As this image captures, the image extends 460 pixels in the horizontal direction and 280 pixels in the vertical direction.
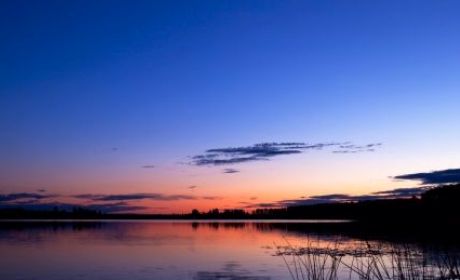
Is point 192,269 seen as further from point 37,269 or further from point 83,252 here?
point 83,252

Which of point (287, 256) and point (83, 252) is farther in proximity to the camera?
point (83, 252)

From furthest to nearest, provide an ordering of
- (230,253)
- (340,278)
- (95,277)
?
1. (230,253)
2. (95,277)
3. (340,278)

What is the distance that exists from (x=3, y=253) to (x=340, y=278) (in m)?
24.9

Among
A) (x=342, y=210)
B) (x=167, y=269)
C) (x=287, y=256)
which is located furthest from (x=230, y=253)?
(x=342, y=210)

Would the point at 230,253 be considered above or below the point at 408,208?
below

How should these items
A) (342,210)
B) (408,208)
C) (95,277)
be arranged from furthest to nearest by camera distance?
(342,210), (95,277), (408,208)

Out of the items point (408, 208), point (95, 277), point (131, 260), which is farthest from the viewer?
point (131, 260)

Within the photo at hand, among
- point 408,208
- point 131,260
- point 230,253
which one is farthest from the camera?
point 230,253

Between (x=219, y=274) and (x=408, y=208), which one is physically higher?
(x=408, y=208)

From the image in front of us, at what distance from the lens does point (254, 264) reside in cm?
3209

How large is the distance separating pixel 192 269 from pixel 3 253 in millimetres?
16095

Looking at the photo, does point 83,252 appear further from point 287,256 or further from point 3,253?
point 287,256

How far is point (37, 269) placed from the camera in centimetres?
2944

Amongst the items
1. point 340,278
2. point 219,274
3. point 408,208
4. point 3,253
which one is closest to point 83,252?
point 3,253
